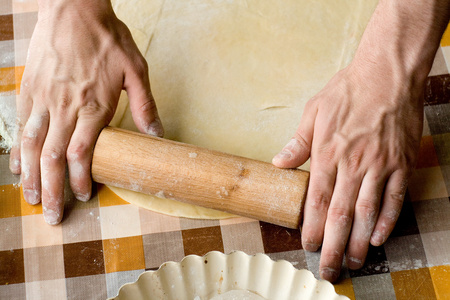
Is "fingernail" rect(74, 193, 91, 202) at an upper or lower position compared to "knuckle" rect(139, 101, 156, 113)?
lower

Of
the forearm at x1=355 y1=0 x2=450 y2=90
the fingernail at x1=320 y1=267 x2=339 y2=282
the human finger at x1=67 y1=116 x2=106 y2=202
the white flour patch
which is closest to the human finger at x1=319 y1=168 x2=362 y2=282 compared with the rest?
the fingernail at x1=320 y1=267 x2=339 y2=282

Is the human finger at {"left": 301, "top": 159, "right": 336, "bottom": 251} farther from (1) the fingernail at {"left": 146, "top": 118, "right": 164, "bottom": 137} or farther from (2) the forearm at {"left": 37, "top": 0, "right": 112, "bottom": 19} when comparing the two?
(2) the forearm at {"left": 37, "top": 0, "right": 112, "bottom": 19}

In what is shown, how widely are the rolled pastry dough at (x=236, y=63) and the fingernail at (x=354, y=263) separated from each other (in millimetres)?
268

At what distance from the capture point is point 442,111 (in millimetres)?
1545

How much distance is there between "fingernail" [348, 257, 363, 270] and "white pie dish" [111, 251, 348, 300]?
18 centimetres

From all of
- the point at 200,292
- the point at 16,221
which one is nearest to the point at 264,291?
the point at 200,292

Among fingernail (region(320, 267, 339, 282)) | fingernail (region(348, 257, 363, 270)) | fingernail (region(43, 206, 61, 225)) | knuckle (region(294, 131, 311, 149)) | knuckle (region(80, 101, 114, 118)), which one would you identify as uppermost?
knuckle (region(294, 131, 311, 149))

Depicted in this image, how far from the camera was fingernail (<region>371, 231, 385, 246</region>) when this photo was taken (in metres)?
1.29

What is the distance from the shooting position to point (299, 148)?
1.31 m

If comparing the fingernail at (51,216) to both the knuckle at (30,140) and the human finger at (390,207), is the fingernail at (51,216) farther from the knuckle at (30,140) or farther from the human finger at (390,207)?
the human finger at (390,207)

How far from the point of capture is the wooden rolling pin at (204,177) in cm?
126

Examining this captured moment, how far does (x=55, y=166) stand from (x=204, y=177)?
388 millimetres

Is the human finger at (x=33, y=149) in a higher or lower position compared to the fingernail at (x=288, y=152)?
lower

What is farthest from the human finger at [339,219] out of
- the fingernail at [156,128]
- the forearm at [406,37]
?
the fingernail at [156,128]
